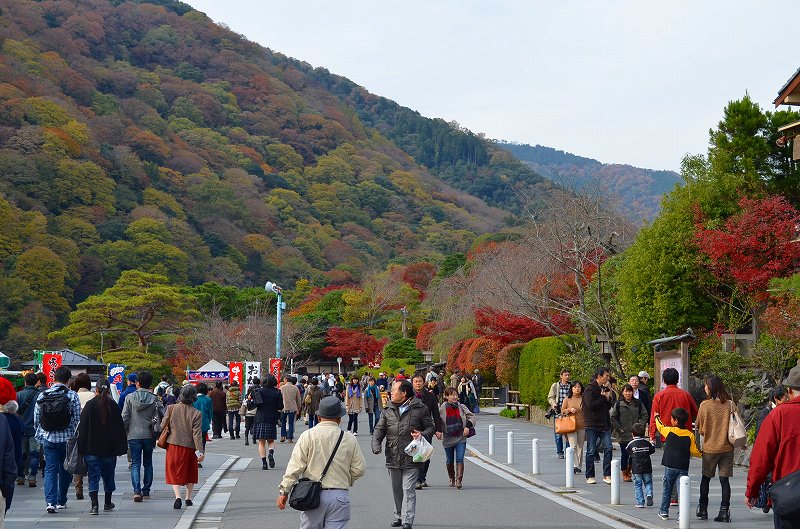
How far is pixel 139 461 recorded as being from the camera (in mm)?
14109

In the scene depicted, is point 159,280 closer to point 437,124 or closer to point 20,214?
point 20,214

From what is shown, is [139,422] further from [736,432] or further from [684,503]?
[736,432]

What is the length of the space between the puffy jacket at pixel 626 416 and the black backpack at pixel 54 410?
Result: 7.57m

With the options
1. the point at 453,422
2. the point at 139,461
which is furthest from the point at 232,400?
the point at 139,461

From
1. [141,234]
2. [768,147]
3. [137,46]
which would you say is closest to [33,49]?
[137,46]

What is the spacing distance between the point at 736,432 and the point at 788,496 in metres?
5.38

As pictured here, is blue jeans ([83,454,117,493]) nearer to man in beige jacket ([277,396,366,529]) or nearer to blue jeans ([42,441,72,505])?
blue jeans ([42,441,72,505])

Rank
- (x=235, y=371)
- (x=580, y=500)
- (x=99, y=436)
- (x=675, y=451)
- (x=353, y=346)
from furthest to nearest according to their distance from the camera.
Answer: (x=353, y=346)
(x=235, y=371)
(x=580, y=500)
(x=99, y=436)
(x=675, y=451)

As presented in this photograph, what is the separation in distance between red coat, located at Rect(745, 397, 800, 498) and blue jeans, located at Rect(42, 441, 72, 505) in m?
8.67

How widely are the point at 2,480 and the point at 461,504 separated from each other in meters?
6.92

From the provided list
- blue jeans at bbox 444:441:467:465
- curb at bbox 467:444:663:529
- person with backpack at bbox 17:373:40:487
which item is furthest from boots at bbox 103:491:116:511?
curb at bbox 467:444:663:529

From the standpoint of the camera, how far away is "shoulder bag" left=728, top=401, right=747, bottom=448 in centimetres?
1195

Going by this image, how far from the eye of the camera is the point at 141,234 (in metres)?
82.0

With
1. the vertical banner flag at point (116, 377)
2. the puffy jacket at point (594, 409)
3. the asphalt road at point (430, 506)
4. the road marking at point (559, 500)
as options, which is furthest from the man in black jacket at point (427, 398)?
the vertical banner flag at point (116, 377)
